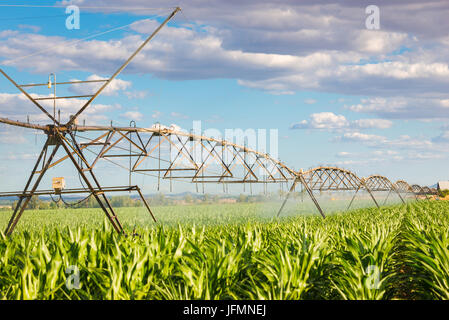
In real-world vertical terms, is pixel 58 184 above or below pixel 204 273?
above

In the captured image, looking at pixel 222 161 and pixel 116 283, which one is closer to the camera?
pixel 116 283

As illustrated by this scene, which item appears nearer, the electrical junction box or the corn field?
the corn field

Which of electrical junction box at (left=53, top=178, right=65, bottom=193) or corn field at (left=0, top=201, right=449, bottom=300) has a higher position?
electrical junction box at (left=53, top=178, right=65, bottom=193)

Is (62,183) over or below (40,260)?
over

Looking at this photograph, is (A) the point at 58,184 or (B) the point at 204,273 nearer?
(B) the point at 204,273

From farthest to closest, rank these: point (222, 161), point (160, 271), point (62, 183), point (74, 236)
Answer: point (222, 161) < point (62, 183) < point (74, 236) < point (160, 271)

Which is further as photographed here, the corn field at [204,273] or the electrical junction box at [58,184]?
the electrical junction box at [58,184]

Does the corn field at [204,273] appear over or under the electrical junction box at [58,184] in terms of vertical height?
under

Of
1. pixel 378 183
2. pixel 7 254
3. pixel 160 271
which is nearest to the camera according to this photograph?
pixel 160 271
